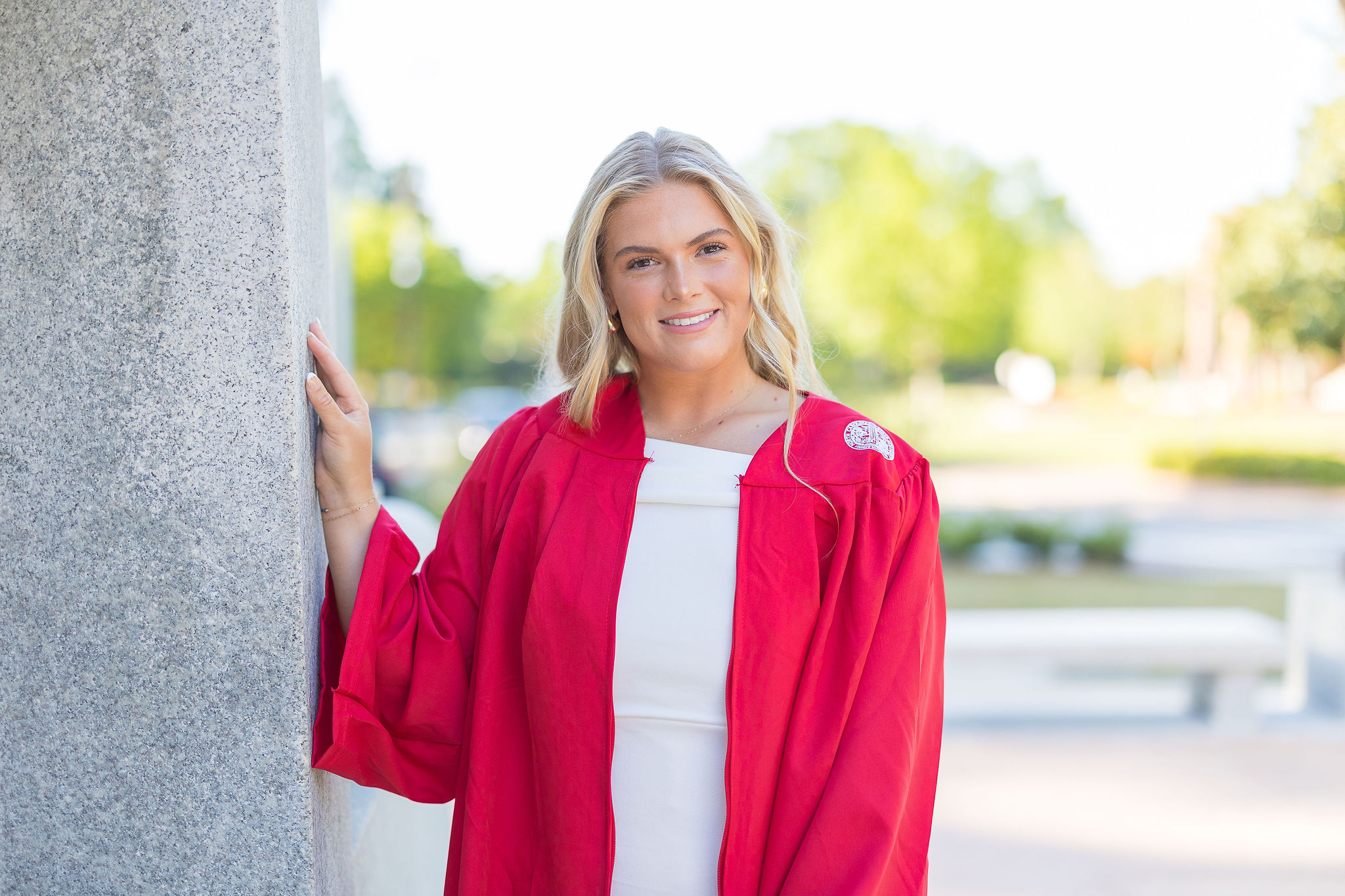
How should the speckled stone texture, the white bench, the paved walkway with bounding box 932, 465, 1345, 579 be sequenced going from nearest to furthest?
the speckled stone texture, the white bench, the paved walkway with bounding box 932, 465, 1345, 579

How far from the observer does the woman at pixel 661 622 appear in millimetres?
1829

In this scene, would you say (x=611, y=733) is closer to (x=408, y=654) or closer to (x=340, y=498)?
(x=408, y=654)

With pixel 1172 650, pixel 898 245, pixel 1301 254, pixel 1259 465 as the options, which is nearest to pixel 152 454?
pixel 1172 650

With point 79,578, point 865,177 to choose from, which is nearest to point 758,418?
point 79,578

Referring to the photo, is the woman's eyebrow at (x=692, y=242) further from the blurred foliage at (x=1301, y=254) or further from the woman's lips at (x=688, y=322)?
the blurred foliage at (x=1301, y=254)

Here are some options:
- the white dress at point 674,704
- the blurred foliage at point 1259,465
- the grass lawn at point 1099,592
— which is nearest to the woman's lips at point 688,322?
the white dress at point 674,704

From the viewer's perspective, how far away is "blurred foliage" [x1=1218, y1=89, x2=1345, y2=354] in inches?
466

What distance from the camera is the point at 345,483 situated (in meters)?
1.95

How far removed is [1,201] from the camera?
169 cm

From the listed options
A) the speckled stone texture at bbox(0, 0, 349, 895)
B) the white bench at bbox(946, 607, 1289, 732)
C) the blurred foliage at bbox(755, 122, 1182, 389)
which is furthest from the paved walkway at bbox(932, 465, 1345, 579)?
the speckled stone texture at bbox(0, 0, 349, 895)

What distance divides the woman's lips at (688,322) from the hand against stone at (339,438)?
22.4 inches

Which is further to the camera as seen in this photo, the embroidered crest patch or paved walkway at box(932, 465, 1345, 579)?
paved walkway at box(932, 465, 1345, 579)

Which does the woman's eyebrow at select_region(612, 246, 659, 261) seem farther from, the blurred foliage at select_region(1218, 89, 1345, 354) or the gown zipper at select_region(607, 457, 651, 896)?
the blurred foliage at select_region(1218, 89, 1345, 354)

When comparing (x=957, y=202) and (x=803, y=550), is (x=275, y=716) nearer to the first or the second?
(x=803, y=550)
